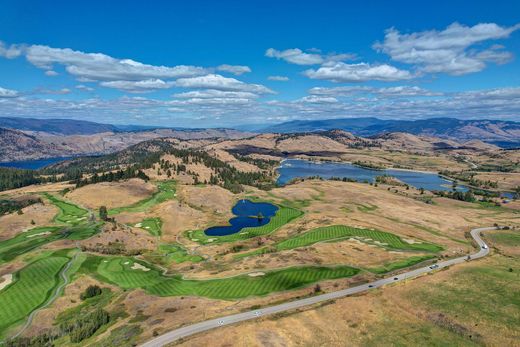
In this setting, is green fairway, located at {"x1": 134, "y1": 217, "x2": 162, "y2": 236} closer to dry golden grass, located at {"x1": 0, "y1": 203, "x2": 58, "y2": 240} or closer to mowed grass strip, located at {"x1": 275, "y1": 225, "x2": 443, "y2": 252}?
dry golden grass, located at {"x1": 0, "y1": 203, "x2": 58, "y2": 240}

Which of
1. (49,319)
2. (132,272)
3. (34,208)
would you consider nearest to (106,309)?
(49,319)

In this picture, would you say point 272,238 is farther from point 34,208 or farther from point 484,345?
point 34,208

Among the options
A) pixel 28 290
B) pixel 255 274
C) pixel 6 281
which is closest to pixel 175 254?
pixel 255 274

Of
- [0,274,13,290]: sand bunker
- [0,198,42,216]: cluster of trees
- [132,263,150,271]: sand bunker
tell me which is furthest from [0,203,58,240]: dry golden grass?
[132,263,150,271]: sand bunker

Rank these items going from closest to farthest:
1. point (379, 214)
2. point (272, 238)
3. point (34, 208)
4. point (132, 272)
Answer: point (132, 272) → point (272, 238) → point (34, 208) → point (379, 214)

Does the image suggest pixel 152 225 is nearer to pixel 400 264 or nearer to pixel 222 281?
pixel 222 281
